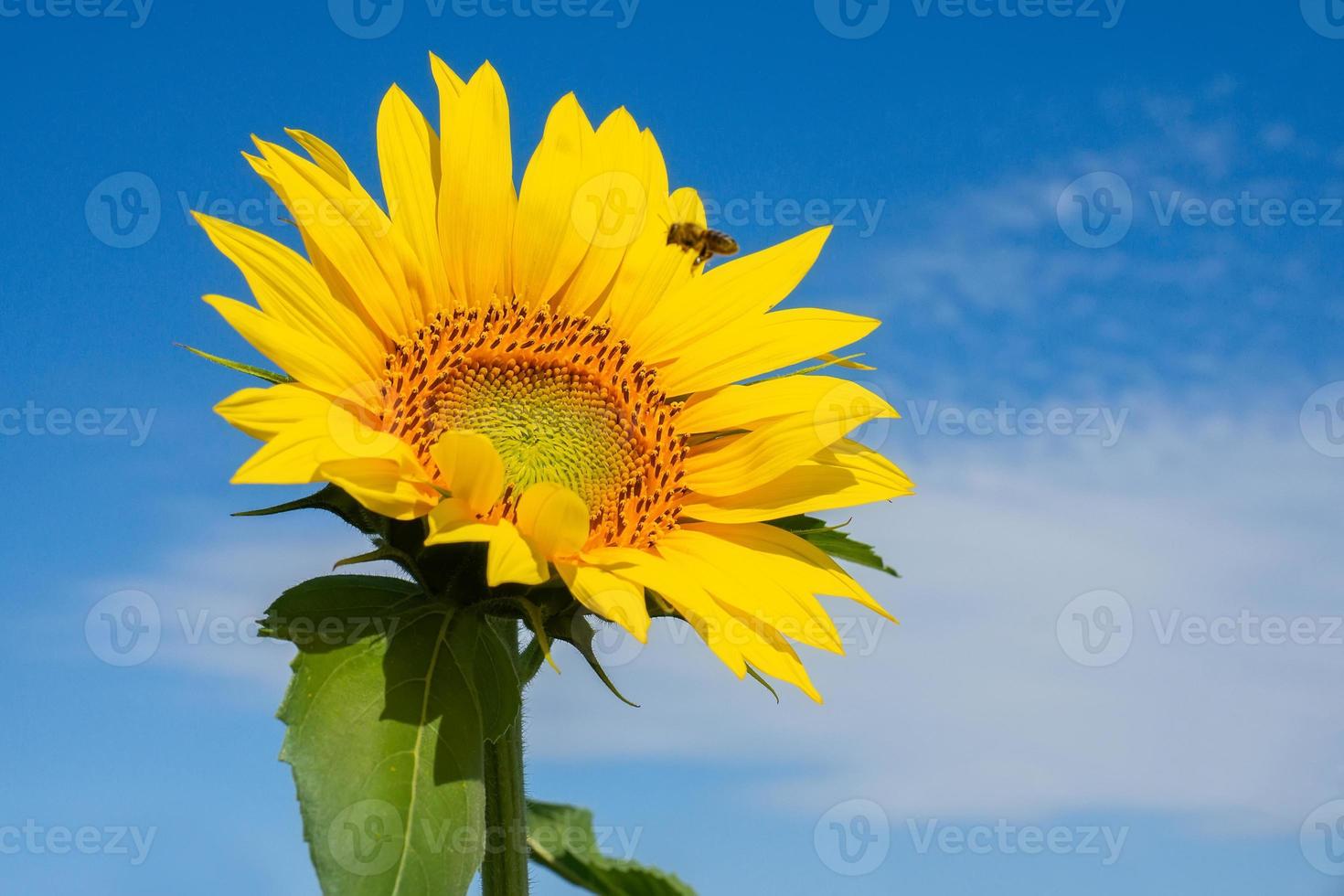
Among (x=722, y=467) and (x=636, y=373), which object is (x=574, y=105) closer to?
(x=636, y=373)

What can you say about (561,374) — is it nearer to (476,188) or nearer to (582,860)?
(476,188)

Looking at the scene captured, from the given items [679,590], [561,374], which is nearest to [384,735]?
[679,590]

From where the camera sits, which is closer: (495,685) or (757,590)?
(495,685)

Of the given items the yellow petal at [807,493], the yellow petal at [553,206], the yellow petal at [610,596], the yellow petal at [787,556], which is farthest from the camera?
the yellow petal at [553,206]

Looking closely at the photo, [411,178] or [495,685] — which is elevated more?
[411,178]

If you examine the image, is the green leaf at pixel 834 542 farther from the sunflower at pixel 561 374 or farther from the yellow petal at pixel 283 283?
the yellow petal at pixel 283 283

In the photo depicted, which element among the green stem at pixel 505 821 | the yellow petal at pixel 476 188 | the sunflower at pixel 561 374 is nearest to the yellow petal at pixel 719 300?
the sunflower at pixel 561 374
